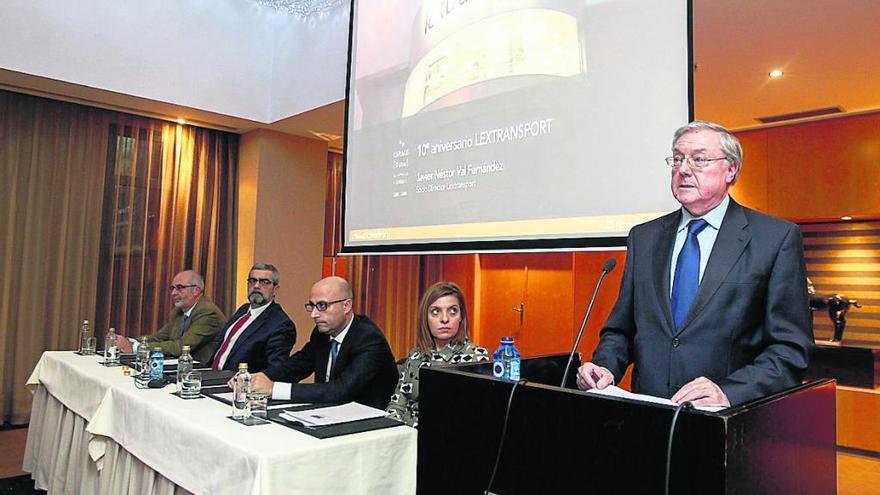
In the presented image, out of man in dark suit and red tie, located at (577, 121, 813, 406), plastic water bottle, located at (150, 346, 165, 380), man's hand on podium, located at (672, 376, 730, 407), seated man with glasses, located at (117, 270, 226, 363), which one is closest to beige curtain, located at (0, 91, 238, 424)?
seated man with glasses, located at (117, 270, 226, 363)

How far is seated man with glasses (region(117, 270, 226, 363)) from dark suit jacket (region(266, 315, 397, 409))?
1.03 m

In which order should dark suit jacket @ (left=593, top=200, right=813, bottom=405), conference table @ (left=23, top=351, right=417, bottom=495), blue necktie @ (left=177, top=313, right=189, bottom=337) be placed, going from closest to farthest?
dark suit jacket @ (left=593, top=200, right=813, bottom=405), conference table @ (left=23, top=351, right=417, bottom=495), blue necktie @ (left=177, top=313, right=189, bottom=337)

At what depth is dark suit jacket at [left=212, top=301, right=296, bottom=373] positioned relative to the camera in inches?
129

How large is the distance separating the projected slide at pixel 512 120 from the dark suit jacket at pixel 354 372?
19.7 inches

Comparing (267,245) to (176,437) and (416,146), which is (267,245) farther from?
(176,437)

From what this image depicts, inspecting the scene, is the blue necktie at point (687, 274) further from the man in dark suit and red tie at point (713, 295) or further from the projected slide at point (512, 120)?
the projected slide at point (512, 120)

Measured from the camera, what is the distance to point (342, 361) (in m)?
2.60

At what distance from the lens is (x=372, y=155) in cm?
324

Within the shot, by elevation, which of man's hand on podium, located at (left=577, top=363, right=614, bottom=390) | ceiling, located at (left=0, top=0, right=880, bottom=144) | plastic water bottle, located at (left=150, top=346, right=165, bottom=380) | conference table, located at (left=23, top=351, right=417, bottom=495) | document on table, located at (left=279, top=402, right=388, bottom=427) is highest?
ceiling, located at (left=0, top=0, right=880, bottom=144)

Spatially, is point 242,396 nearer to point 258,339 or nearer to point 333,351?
point 333,351

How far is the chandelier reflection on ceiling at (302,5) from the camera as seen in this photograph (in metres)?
4.51

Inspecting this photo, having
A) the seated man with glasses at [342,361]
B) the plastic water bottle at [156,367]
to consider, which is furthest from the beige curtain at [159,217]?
the seated man with glasses at [342,361]

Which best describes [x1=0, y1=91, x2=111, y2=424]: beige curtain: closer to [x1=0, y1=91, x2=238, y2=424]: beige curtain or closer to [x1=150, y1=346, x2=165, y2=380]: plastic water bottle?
[x1=0, y1=91, x2=238, y2=424]: beige curtain

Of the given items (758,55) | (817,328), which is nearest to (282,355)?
(758,55)
